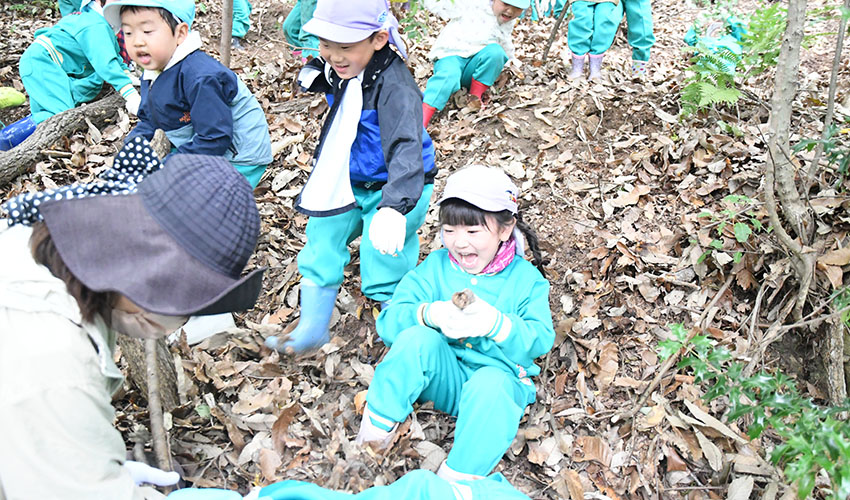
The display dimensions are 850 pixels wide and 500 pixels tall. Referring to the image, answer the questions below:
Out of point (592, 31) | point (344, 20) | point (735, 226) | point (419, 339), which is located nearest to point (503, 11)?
point (592, 31)

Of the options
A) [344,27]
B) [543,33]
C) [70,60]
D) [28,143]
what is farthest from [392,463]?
[543,33]

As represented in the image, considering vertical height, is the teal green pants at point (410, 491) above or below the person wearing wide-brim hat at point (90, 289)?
below

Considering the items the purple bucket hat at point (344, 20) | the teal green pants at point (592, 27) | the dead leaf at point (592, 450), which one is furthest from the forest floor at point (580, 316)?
the purple bucket hat at point (344, 20)

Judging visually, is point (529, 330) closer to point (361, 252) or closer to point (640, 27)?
point (361, 252)

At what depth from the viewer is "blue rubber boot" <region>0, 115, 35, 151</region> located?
222 inches

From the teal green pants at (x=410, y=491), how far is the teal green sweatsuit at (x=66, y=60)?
4720 mm

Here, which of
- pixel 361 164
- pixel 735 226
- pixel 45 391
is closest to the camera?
pixel 45 391

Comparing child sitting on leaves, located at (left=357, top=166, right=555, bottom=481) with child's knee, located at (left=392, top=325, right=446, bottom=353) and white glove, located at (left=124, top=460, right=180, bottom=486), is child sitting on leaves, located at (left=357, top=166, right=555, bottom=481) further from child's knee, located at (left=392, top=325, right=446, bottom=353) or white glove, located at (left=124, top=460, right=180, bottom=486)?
white glove, located at (left=124, top=460, right=180, bottom=486)

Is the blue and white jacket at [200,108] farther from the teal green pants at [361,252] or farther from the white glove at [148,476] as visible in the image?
the white glove at [148,476]

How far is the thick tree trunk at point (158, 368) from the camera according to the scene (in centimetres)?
270

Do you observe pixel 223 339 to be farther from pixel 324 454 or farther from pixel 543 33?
pixel 543 33

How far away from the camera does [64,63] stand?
19.0 feet

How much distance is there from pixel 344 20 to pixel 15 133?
4.47 meters

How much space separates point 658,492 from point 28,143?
5293 mm
